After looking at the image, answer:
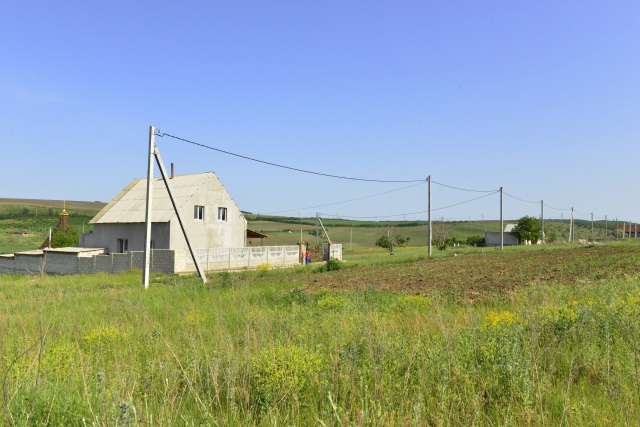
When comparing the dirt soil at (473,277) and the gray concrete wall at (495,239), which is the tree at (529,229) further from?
the dirt soil at (473,277)

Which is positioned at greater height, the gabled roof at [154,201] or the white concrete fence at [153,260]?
the gabled roof at [154,201]

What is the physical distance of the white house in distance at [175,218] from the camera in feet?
101

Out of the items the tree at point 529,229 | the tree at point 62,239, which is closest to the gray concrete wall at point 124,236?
the tree at point 62,239

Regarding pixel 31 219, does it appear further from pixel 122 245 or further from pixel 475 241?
pixel 475 241

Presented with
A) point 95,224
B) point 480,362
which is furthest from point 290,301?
point 95,224

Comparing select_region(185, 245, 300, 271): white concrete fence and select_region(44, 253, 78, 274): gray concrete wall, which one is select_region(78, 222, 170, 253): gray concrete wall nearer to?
select_region(185, 245, 300, 271): white concrete fence

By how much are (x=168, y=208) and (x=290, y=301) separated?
22.9 m

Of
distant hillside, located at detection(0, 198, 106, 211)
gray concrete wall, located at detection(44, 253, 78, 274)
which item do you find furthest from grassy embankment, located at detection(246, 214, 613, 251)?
gray concrete wall, located at detection(44, 253, 78, 274)

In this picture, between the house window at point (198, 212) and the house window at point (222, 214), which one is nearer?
the house window at point (198, 212)

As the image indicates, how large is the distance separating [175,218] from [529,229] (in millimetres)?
63853

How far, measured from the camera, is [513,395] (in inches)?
148

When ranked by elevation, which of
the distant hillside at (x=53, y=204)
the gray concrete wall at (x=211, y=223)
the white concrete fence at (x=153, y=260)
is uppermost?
the distant hillside at (x=53, y=204)

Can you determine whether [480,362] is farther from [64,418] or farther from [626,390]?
[64,418]

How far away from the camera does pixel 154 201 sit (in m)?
33.0
